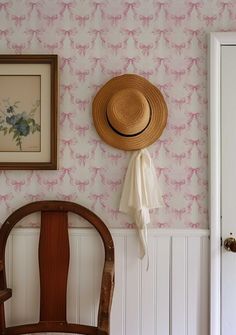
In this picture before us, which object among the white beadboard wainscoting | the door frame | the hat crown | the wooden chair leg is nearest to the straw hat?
the hat crown

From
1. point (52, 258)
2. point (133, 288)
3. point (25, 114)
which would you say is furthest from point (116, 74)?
point (133, 288)

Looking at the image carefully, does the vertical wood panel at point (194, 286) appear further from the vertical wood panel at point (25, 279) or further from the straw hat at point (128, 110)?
the vertical wood panel at point (25, 279)

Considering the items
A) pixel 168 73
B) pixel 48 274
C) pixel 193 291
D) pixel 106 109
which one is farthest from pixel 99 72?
pixel 193 291

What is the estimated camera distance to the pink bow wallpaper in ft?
5.44

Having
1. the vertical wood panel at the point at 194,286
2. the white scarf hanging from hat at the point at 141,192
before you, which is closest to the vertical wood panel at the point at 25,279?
the white scarf hanging from hat at the point at 141,192

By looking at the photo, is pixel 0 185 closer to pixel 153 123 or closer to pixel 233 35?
pixel 153 123

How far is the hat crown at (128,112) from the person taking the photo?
5.18ft

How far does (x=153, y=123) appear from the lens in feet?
5.35

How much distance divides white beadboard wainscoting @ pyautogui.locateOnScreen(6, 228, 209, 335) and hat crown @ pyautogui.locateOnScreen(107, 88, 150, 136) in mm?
502

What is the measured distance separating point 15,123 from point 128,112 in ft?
1.83

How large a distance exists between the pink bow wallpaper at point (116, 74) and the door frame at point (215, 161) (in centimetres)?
4

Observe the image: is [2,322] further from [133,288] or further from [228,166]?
[228,166]

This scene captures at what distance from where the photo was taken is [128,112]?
1592mm

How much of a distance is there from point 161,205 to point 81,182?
16.0 inches
